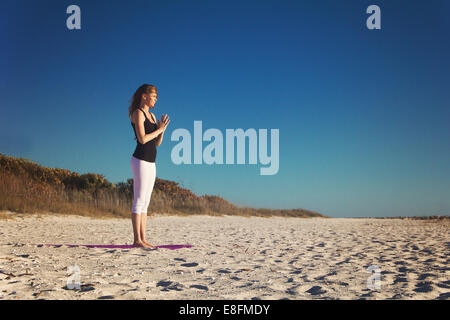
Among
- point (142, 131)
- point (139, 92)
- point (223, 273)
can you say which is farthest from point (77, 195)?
point (223, 273)

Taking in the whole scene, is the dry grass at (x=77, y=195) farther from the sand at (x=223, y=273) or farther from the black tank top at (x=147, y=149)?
the black tank top at (x=147, y=149)

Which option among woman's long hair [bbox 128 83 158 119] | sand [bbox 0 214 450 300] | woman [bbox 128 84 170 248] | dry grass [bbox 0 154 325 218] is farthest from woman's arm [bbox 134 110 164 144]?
dry grass [bbox 0 154 325 218]

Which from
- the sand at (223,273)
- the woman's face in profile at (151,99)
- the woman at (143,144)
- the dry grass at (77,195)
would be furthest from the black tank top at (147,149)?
the dry grass at (77,195)

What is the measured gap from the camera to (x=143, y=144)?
4.66 metres

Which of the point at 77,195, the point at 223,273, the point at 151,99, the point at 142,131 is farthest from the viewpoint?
the point at 77,195

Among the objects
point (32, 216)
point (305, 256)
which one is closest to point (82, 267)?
point (305, 256)

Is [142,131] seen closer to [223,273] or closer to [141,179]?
[141,179]

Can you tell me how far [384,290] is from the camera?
2.91m

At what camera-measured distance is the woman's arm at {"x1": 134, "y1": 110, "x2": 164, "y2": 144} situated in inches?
179

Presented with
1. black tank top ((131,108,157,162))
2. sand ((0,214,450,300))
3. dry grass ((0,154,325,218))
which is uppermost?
black tank top ((131,108,157,162))

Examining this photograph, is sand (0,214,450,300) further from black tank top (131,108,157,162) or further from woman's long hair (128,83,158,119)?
woman's long hair (128,83,158,119)

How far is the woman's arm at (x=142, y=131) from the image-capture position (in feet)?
14.9

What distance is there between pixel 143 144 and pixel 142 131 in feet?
0.63

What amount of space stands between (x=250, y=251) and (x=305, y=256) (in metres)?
0.89
